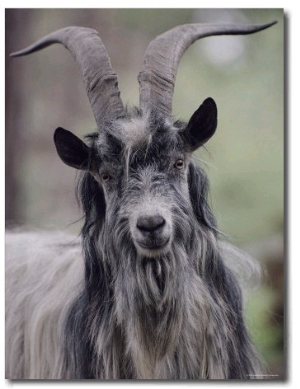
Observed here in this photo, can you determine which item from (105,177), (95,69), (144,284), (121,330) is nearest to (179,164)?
(105,177)

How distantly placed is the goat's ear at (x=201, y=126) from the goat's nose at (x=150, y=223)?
0.42m

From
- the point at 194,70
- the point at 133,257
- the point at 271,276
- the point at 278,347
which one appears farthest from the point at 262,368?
the point at 194,70

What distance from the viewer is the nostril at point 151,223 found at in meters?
2.76

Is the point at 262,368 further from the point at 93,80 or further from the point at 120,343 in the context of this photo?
the point at 93,80

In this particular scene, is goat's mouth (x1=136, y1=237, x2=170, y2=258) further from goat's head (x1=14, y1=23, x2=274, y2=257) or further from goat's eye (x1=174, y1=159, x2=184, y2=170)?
goat's eye (x1=174, y1=159, x2=184, y2=170)

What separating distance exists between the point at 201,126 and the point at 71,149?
0.56 metres

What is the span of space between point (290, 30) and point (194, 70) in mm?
522

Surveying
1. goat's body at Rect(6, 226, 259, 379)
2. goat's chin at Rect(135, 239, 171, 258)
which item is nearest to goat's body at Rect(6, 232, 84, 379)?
goat's body at Rect(6, 226, 259, 379)

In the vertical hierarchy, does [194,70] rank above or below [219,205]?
above

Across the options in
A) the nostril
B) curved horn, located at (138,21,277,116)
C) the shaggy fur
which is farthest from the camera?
curved horn, located at (138,21,277,116)

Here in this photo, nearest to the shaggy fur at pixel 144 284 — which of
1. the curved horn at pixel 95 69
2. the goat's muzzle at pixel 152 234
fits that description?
the goat's muzzle at pixel 152 234

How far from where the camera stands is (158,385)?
326cm

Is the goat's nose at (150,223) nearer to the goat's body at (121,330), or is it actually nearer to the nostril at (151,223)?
the nostril at (151,223)

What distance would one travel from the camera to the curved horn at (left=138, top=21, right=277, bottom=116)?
317cm
